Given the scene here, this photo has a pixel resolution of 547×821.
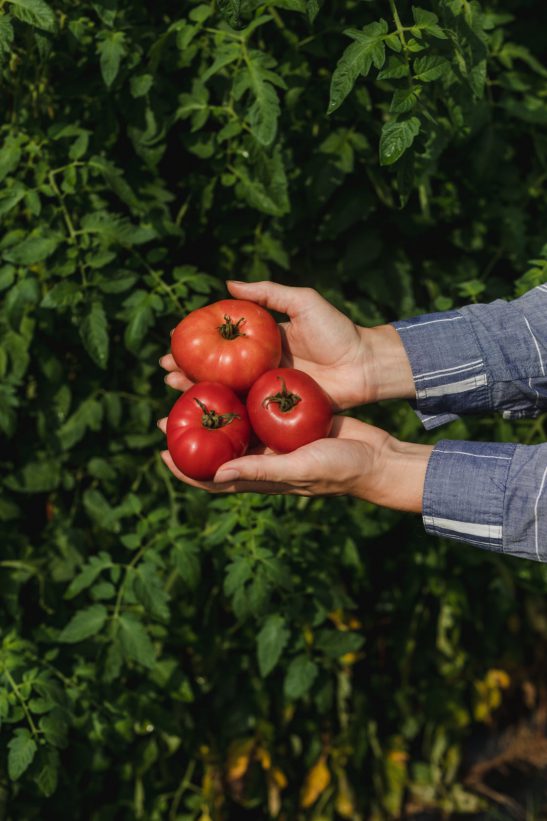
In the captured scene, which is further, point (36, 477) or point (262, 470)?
point (36, 477)

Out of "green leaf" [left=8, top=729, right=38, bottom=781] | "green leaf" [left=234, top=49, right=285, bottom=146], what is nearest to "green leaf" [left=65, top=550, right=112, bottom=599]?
"green leaf" [left=8, top=729, right=38, bottom=781]

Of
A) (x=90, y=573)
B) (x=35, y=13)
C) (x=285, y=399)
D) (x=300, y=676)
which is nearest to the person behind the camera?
(x=35, y=13)

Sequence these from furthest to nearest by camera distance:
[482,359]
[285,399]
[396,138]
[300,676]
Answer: [300,676]
[482,359]
[285,399]
[396,138]

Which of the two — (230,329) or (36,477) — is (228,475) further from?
(36,477)

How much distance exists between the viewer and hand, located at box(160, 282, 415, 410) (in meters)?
2.08

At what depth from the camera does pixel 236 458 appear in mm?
1926

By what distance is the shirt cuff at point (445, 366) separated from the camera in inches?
78.6

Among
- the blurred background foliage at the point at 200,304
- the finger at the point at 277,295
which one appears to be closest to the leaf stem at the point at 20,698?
the blurred background foliage at the point at 200,304

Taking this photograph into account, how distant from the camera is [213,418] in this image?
190 cm

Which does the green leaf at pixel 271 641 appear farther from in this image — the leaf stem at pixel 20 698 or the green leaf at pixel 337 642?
the leaf stem at pixel 20 698

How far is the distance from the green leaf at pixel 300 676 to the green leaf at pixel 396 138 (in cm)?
140

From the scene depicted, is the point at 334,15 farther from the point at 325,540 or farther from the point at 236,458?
the point at 325,540

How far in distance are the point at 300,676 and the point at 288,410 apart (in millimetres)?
890

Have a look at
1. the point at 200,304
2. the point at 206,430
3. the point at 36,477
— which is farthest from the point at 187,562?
the point at 200,304
